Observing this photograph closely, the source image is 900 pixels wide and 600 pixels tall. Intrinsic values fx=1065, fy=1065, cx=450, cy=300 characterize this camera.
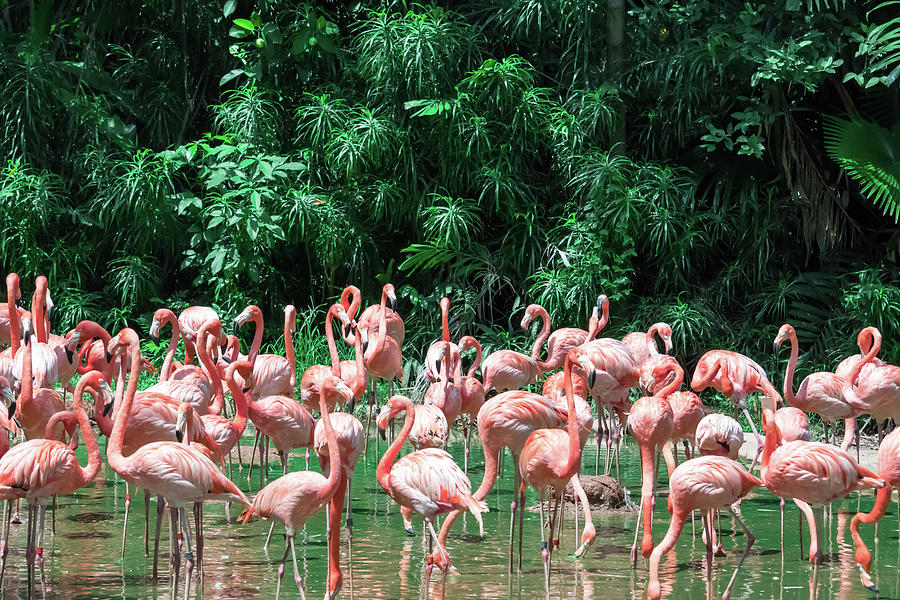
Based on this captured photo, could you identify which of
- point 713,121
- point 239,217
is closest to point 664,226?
point 713,121

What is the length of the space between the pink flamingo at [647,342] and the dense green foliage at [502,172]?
1.66 metres

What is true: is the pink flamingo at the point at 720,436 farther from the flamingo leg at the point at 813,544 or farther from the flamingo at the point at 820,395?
the flamingo at the point at 820,395

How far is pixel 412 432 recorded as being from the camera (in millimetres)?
Result: 5398

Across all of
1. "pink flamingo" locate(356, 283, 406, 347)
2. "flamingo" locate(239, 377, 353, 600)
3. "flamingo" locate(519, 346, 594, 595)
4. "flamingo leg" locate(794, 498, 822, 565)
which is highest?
"pink flamingo" locate(356, 283, 406, 347)

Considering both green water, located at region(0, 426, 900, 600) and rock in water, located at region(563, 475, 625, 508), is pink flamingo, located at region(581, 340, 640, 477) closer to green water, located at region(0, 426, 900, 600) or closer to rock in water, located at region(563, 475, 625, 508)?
rock in water, located at region(563, 475, 625, 508)

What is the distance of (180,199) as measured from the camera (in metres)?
9.66

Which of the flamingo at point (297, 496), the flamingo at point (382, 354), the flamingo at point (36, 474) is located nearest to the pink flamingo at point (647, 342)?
the flamingo at point (382, 354)

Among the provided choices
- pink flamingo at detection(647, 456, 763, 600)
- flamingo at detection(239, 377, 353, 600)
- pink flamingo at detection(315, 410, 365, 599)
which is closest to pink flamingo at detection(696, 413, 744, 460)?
pink flamingo at detection(647, 456, 763, 600)

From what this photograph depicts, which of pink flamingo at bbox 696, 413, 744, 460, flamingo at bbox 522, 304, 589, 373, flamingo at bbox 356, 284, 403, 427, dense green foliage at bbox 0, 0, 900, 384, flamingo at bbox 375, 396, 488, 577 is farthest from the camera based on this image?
dense green foliage at bbox 0, 0, 900, 384

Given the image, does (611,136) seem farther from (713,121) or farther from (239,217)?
(239,217)

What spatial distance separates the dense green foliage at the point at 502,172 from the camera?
9.10m

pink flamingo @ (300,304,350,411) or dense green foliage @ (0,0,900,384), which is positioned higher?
dense green foliage @ (0,0,900,384)

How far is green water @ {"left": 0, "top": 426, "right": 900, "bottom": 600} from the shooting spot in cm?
432

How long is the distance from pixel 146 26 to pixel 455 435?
16.5 feet
